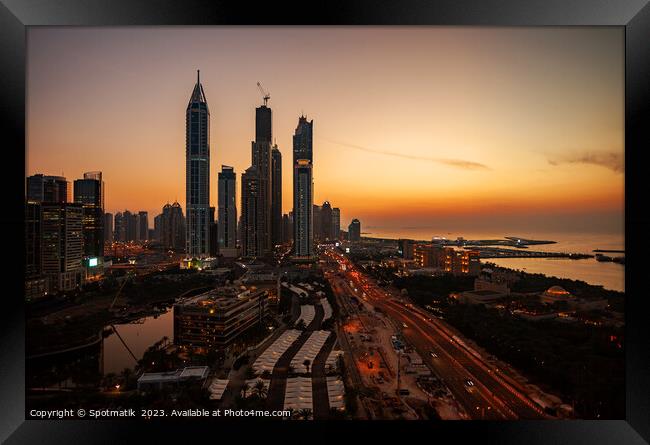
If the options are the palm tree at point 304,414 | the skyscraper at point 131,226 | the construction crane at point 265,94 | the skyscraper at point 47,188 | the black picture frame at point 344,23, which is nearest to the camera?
the black picture frame at point 344,23

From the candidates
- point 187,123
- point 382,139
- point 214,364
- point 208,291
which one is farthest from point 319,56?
point 214,364

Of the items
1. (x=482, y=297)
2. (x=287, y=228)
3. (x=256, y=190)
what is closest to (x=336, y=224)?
(x=287, y=228)

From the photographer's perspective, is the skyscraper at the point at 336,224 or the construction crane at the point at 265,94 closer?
the construction crane at the point at 265,94

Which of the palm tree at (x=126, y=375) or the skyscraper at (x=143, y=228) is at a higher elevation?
the skyscraper at (x=143, y=228)

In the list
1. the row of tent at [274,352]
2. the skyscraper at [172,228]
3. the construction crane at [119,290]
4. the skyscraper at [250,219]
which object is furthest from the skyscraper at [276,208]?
the construction crane at [119,290]

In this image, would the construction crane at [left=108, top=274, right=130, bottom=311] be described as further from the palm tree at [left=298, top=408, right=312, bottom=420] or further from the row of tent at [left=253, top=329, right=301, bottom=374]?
the palm tree at [left=298, top=408, right=312, bottom=420]

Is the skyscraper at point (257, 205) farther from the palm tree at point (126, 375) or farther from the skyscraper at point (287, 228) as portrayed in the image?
the palm tree at point (126, 375)

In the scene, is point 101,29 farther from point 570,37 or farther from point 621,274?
point 621,274

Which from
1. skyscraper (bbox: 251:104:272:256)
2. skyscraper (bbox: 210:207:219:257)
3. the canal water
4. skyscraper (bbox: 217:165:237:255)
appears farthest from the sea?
the canal water
